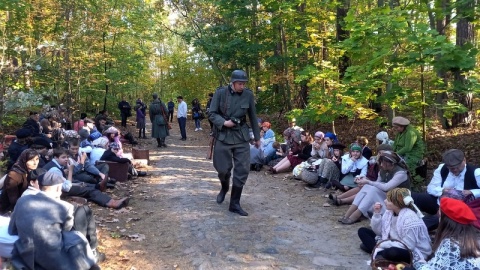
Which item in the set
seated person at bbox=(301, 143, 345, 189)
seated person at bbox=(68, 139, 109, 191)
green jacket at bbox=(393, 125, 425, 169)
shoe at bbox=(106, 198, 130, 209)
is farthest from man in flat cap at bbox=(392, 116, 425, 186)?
seated person at bbox=(68, 139, 109, 191)

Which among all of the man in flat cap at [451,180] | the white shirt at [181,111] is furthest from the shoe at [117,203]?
the white shirt at [181,111]

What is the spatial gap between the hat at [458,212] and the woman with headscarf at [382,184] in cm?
225

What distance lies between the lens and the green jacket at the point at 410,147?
6930 mm

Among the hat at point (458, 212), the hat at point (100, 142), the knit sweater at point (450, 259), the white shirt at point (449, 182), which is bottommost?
the knit sweater at point (450, 259)

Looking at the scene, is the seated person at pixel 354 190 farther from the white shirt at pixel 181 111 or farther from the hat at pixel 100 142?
the white shirt at pixel 181 111

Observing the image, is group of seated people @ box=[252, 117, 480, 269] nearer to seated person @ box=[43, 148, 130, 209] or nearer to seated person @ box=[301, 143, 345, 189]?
seated person @ box=[301, 143, 345, 189]

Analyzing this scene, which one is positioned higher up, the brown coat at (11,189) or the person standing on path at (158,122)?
the person standing on path at (158,122)

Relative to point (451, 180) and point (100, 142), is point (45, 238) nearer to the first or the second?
point (451, 180)

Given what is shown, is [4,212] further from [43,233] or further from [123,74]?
[123,74]

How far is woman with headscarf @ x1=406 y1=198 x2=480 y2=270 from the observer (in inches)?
120

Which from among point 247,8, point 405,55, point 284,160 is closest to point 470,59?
point 405,55

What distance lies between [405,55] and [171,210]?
14.2 ft

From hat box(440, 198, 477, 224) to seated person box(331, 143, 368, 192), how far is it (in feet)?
12.9

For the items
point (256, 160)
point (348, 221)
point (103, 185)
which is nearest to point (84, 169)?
point (103, 185)
